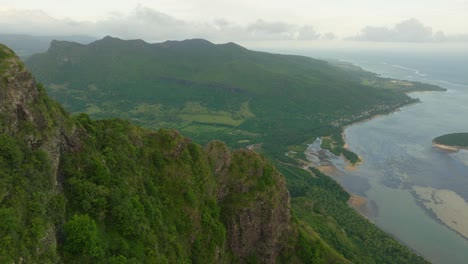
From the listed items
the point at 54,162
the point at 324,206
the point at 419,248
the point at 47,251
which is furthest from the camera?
the point at 324,206

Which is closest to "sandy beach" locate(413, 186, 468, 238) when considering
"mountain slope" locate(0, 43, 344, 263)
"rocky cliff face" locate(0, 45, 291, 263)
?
"mountain slope" locate(0, 43, 344, 263)

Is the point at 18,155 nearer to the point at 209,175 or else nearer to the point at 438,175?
the point at 209,175

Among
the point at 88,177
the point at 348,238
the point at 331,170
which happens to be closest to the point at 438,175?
the point at 331,170

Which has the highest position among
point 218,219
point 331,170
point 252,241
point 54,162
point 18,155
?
point 18,155

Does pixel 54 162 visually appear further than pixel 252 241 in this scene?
No

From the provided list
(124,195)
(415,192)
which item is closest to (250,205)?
(124,195)

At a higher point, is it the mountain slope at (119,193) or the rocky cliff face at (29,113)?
the rocky cliff face at (29,113)

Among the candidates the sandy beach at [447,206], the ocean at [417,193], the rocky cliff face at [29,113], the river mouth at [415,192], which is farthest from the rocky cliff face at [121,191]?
the sandy beach at [447,206]

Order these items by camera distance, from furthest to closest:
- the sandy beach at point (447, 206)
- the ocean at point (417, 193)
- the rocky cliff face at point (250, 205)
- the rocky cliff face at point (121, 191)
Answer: the sandy beach at point (447, 206) < the ocean at point (417, 193) < the rocky cliff face at point (250, 205) < the rocky cliff face at point (121, 191)

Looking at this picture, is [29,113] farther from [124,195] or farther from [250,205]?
[250,205]

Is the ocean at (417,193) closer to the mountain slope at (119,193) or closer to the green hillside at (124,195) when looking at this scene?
the green hillside at (124,195)
